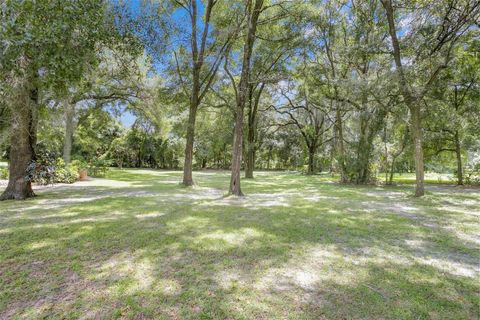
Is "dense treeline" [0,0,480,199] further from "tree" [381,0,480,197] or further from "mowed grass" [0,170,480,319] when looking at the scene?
"mowed grass" [0,170,480,319]

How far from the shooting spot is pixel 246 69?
8586 millimetres

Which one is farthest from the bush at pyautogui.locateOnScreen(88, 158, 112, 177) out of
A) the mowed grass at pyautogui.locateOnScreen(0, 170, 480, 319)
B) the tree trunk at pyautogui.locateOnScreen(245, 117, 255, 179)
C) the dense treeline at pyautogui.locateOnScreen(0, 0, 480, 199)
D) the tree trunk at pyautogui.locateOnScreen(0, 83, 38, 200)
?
the mowed grass at pyautogui.locateOnScreen(0, 170, 480, 319)

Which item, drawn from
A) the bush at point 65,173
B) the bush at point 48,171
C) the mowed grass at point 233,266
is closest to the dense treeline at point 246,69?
the bush at point 48,171

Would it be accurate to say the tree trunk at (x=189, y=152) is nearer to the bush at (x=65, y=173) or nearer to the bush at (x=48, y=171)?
the bush at (x=48, y=171)

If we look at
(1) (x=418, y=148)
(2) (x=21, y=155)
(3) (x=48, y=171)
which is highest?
(1) (x=418, y=148)

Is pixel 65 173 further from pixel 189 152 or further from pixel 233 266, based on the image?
pixel 233 266

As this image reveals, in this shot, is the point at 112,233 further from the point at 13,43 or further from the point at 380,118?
the point at 380,118

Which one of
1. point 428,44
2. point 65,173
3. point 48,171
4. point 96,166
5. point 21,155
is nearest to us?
point 21,155

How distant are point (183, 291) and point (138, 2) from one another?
7163 millimetres

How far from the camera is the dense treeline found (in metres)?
3.43

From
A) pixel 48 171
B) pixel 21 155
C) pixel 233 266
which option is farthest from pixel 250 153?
pixel 233 266

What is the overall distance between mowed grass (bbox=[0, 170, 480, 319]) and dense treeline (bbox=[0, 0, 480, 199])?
88.3 inches

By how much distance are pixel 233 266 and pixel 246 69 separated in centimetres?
701

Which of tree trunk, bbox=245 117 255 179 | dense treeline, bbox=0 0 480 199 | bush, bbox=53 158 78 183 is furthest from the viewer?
tree trunk, bbox=245 117 255 179
